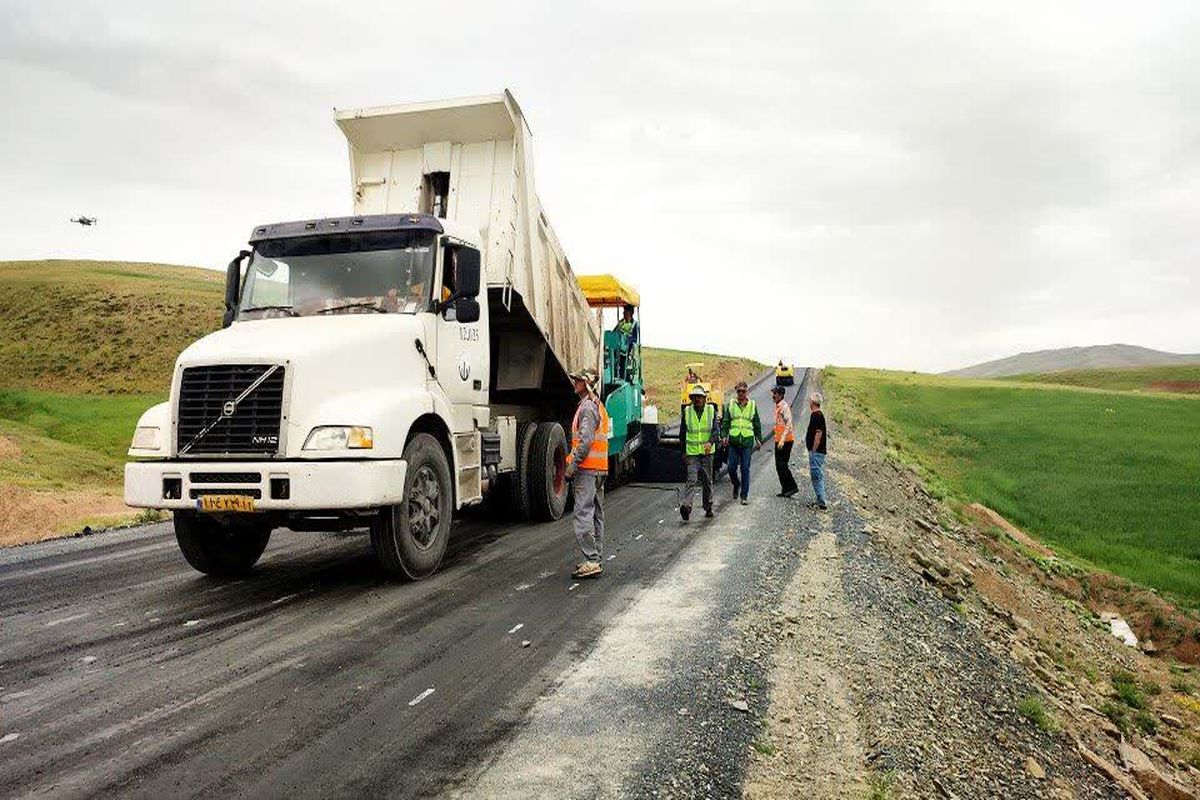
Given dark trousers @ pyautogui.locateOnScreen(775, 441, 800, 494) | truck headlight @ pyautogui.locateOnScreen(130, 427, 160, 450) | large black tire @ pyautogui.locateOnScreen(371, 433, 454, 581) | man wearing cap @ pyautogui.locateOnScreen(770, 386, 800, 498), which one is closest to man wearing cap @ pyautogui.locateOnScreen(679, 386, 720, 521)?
man wearing cap @ pyautogui.locateOnScreen(770, 386, 800, 498)

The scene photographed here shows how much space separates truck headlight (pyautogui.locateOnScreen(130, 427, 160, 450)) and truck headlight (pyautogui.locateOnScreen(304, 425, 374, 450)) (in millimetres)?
1456

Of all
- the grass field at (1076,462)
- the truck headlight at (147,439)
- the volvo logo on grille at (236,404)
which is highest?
the volvo logo on grille at (236,404)

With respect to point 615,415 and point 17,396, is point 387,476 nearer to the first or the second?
point 615,415

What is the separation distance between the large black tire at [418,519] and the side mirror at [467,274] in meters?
1.52

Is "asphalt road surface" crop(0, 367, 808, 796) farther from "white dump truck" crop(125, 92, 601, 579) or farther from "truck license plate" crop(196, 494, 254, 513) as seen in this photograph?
"truck license plate" crop(196, 494, 254, 513)

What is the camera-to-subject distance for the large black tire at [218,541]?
24.1 ft

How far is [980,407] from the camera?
44531mm

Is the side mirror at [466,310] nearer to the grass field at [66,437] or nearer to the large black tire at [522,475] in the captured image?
the large black tire at [522,475]

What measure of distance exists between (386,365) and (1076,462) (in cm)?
2870

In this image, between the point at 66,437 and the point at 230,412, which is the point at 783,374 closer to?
the point at 66,437

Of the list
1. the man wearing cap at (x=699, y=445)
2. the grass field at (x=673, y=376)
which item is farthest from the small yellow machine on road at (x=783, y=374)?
the man wearing cap at (x=699, y=445)

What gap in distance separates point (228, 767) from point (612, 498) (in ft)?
33.3

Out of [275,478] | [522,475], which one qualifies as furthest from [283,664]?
[522,475]

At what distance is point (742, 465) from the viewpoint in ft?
Result: 42.9
